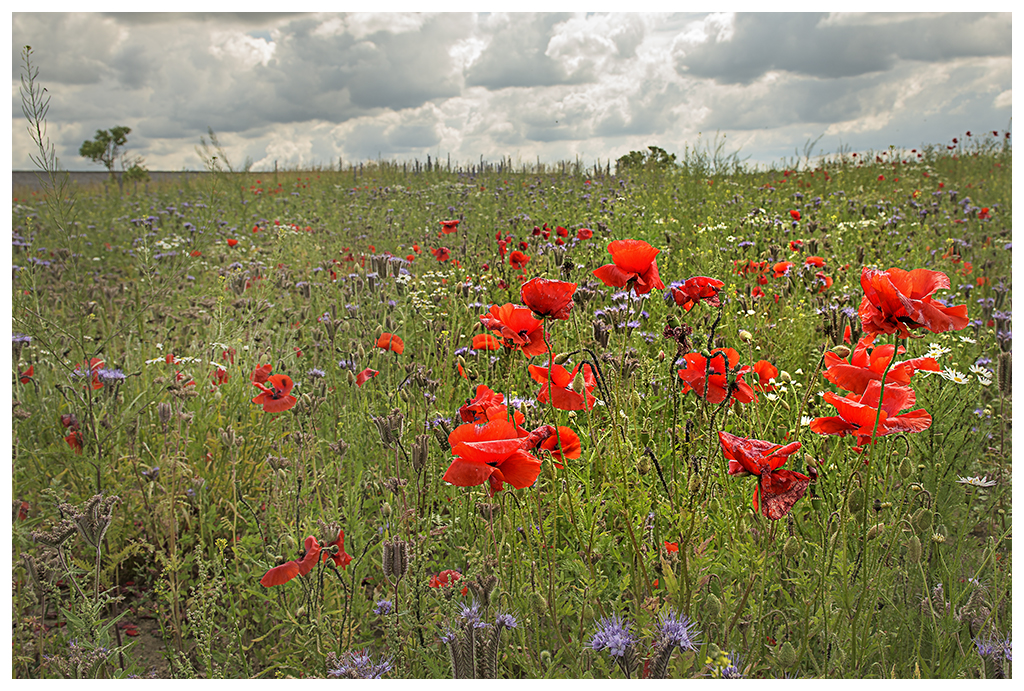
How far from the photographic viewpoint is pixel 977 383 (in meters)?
2.34

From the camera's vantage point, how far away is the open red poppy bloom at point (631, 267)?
1.40 metres

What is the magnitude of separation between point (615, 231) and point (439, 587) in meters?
4.80

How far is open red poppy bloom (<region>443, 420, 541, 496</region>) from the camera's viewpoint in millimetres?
1010

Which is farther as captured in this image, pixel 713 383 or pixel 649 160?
pixel 649 160

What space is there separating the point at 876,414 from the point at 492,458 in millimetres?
830

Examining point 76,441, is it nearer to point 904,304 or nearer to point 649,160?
point 904,304

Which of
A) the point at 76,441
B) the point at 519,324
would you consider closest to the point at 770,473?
the point at 519,324

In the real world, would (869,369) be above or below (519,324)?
below

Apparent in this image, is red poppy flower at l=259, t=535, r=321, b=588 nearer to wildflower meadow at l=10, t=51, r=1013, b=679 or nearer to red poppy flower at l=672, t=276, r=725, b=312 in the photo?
wildflower meadow at l=10, t=51, r=1013, b=679

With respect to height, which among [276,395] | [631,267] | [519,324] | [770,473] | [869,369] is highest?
[631,267]

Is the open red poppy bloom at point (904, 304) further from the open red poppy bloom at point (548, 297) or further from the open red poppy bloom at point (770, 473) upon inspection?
the open red poppy bloom at point (548, 297)

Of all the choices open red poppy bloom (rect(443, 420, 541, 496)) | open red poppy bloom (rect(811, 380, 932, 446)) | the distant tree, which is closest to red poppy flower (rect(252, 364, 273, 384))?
open red poppy bloom (rect(443, 420, 541, 496))

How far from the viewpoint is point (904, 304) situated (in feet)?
3.58

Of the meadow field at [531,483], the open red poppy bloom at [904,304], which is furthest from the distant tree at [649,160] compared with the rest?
the open red poppy bloom at [904,304]
